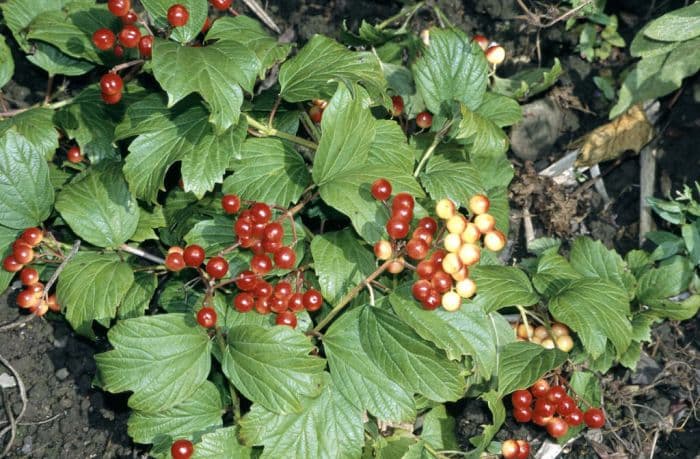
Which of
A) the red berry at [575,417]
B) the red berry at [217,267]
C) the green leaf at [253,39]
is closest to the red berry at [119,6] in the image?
the green leaf at [253,39]

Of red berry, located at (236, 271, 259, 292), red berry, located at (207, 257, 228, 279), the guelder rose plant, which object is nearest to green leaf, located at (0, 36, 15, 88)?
the guelder rose plant

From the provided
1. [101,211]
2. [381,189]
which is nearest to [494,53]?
[381,189]

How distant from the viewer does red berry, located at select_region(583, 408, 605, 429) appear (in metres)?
3.33

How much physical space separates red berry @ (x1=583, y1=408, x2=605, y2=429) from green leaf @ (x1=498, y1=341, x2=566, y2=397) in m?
0.37

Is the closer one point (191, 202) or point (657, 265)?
point (191, 202)

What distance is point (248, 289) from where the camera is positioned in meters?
2.95

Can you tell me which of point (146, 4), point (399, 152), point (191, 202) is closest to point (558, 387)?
point (399, 152)

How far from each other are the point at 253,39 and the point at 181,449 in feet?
5.56

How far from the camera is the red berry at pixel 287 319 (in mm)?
2947

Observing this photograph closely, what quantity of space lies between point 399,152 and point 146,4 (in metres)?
1.19

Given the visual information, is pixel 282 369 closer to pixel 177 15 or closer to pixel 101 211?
pixel 101 211

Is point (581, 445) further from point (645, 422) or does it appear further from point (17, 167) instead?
point (17, 167)

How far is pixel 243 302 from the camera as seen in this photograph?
2.95m

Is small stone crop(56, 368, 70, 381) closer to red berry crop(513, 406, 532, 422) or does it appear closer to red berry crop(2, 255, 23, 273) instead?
red berry crop(2, 255, 23, 273)
